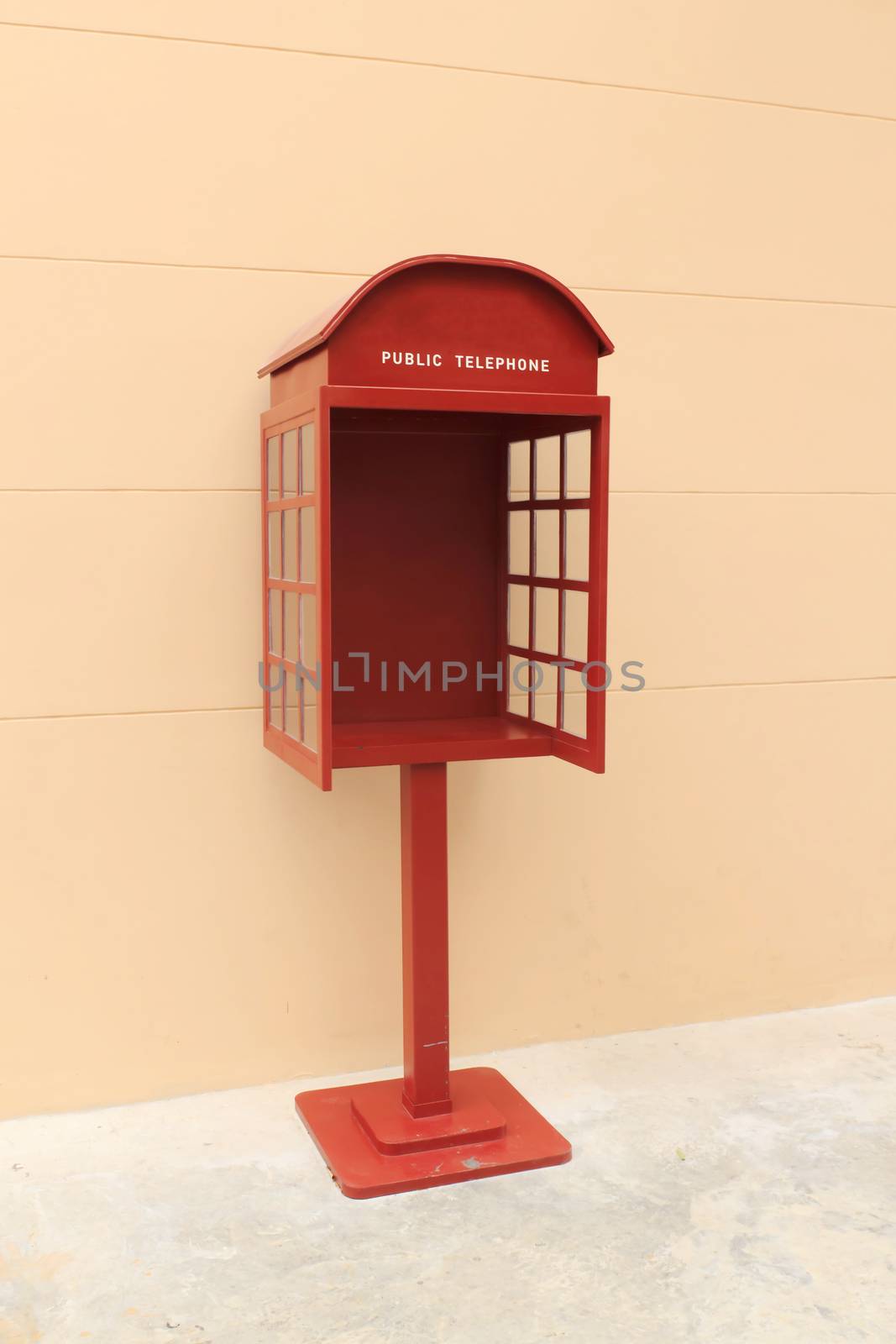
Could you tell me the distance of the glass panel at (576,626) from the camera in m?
3.20

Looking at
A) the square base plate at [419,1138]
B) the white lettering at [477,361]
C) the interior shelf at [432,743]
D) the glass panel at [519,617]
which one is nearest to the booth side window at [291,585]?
the interior shelf at [432,743]

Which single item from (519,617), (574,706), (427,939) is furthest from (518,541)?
(427,939)

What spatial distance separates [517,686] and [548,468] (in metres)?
0.56

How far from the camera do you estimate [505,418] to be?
2.91 meters

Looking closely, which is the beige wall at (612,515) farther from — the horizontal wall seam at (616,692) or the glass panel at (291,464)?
the glass panel at (291,464)

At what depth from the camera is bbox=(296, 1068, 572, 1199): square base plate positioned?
2.57 m

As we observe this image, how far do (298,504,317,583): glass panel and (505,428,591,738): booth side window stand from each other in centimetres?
62

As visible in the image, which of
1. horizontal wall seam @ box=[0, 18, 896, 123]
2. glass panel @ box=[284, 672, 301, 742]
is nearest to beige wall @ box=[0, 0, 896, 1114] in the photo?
horizontal wall seam @ box=[0, 18, 896, 123]

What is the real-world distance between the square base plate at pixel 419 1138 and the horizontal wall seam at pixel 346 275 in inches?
75.1

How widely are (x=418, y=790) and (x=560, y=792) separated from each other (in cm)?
65

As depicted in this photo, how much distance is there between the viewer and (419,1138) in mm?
2654

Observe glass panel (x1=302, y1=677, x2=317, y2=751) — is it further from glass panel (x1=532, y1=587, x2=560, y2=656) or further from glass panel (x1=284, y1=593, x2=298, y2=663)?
glass panel (x1=532, y1=587, x2=560, y2=656)

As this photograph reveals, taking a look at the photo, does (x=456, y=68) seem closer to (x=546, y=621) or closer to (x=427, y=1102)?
(x=546, y=621)

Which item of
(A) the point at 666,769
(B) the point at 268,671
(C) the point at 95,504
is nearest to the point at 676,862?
(A) the point at 666,769
